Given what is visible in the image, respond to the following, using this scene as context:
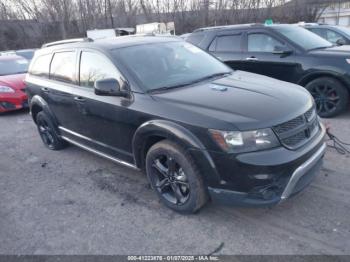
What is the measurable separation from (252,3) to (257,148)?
33895 millimetres

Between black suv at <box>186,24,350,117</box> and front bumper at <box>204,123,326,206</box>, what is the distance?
128 inches

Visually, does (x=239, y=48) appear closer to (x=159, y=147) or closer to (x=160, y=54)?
(x=160, y=54)

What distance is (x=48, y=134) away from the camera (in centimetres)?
538

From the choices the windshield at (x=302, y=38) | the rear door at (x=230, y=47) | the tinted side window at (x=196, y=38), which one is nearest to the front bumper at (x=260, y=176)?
the windshield at (x=302, y=38)

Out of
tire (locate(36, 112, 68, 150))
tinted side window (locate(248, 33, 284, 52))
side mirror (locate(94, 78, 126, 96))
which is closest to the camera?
side mirror (locate(94, 78, 126, 96))

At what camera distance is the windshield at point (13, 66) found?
30.0 ft

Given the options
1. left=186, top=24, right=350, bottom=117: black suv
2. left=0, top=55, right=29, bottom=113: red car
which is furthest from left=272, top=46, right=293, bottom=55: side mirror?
left=0, top=55, right=29, bottom=113: red car

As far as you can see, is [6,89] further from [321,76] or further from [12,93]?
[321,76]

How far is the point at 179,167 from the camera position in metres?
3.06

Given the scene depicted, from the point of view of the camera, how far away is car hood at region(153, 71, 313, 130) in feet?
8.67

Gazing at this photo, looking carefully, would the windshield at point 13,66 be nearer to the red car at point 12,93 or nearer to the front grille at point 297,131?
the red car at point 12,93

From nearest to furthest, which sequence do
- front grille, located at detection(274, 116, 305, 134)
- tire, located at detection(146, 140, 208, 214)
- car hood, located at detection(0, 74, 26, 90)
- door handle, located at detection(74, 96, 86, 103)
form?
front grille, located at detection(274, 116, 305, 134) < tire, located at detection(146, 140, 208, 214) < door handle, located at detection(74, 96, 86, 103) < car hood, located at detection(0, 74, 26, 90)

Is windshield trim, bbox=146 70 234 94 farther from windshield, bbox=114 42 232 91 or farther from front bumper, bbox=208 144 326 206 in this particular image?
front bumper, bbox=208 144 326 206

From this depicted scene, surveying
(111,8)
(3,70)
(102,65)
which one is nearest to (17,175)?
(102,65)
